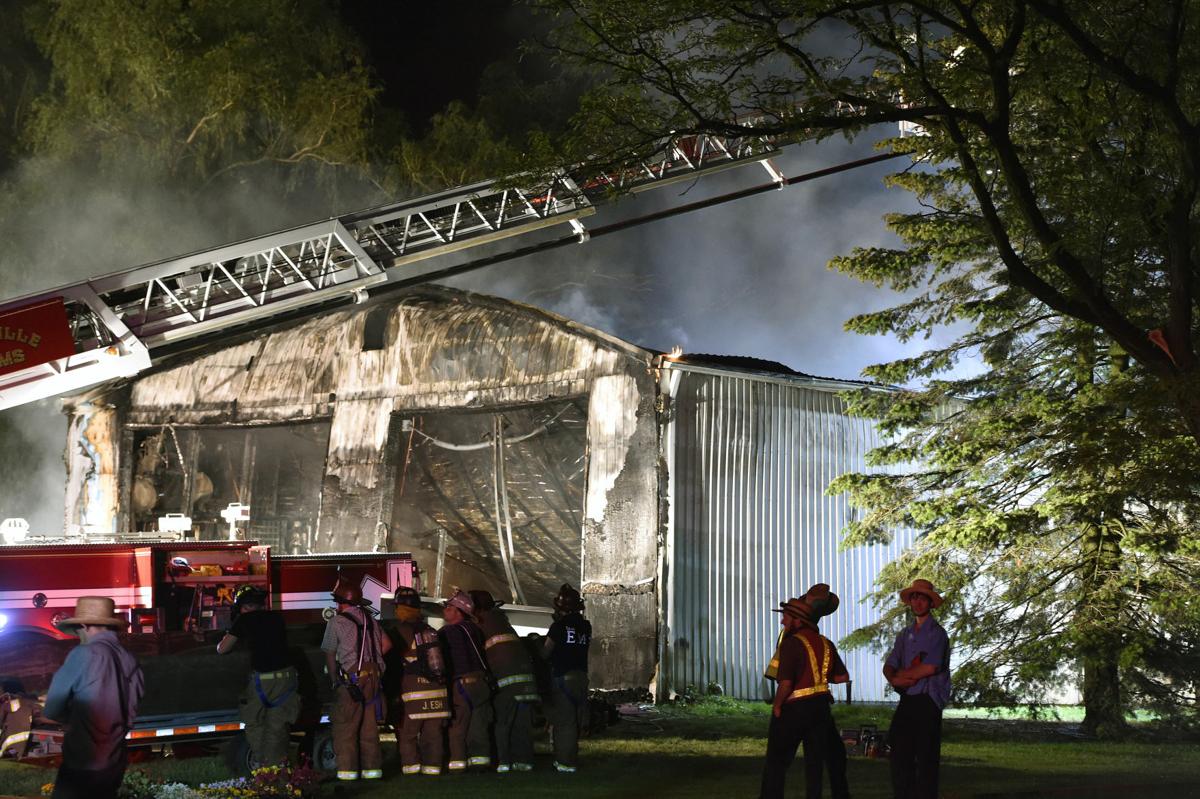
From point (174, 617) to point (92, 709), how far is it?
23.3 ft

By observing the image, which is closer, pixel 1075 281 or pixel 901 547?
pixel 1075 281

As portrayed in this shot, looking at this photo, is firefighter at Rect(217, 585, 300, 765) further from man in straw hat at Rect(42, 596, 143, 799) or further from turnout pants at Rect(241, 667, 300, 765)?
man in straw hat at Rect(42, 596, 143, 799)

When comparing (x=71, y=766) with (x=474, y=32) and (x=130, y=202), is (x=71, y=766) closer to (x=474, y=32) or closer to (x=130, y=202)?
(x=130, y=202)

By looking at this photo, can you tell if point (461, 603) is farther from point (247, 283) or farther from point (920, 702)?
point (247, 283)

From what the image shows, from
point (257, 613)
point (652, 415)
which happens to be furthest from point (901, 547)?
point (257, 613)

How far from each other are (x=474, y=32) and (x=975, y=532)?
33639 mm

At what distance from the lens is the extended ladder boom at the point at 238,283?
14727 millimetres

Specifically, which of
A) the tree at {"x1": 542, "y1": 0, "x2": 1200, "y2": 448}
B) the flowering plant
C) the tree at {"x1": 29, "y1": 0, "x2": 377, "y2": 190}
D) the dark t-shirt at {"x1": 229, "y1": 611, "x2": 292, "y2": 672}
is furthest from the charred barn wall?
the tree at {"x1": 29, "y1": 0, "x2": 377, "y2": 190}

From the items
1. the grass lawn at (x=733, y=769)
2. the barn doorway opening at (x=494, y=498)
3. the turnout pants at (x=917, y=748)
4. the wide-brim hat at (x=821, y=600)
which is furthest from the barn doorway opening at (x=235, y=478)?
the turnout pants at (x=917, y=748)

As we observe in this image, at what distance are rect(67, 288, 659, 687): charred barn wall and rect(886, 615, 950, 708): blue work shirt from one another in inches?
313

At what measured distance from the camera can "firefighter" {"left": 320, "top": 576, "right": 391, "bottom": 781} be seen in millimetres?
10859

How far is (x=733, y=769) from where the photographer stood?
38.5ft

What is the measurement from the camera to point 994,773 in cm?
1167

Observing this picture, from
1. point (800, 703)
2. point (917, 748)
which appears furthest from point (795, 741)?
point (917, 748)
